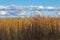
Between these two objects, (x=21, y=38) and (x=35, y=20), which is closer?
(x=21, y=38)

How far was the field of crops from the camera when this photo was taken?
1068 centimetres

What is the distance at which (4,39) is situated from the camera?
10547 mm

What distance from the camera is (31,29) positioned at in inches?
430

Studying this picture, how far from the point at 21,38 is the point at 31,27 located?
0.75 meters

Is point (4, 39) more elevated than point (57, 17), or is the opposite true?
point (57, 17)

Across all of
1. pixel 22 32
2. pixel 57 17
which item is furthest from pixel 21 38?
pixel 57 17

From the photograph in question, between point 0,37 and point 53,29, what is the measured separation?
222 centimetres

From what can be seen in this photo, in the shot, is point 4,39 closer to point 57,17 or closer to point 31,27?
point 31,27

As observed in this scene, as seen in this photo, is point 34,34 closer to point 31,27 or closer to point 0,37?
point 31,27

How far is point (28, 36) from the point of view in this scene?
1076 centimetres

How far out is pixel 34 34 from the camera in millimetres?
10766

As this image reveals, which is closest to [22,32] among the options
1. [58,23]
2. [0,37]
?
[0,37]

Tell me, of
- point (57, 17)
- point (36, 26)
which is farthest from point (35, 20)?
point (57, 17)

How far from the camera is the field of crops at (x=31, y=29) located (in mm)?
10680
